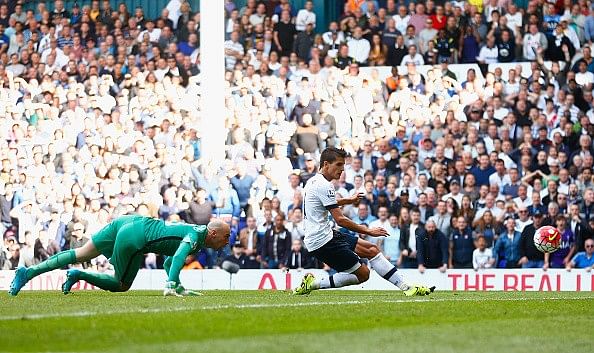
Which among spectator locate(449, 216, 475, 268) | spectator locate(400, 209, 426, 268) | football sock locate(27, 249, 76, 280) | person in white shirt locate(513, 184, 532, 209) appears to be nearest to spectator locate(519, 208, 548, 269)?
person in white shirt locate(513, 184, 532, 209)

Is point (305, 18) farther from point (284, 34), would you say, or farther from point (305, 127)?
point (305, 127)

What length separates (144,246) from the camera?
12430 millimetres

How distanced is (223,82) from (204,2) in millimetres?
1729

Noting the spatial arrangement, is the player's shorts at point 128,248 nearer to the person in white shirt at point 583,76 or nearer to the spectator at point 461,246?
the spectator at point 461,246

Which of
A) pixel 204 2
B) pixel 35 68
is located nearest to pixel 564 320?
pixel 204 2

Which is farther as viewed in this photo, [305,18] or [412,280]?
[305,18]

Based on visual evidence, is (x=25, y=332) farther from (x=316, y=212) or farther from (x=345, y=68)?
(x=345, y=68)

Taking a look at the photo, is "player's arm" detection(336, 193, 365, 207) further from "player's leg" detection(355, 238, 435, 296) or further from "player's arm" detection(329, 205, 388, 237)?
"player's leg" detection(355, 238, 435, 296)

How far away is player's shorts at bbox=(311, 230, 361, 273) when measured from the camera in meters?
13.3

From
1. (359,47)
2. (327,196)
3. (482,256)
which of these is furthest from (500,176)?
(327,196)

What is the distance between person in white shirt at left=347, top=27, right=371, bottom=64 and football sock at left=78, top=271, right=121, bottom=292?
470 inches

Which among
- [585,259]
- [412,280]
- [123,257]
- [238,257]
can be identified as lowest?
[412,280]

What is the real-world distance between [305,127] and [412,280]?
15.0 ft

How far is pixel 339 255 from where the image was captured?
13297 millimetres
